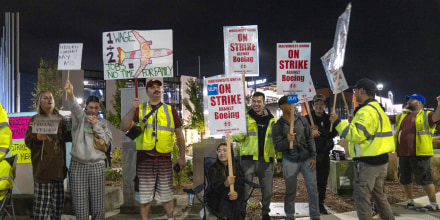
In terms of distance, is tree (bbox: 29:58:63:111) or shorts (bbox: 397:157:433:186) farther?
tree (bbox: 29:58:63:111)

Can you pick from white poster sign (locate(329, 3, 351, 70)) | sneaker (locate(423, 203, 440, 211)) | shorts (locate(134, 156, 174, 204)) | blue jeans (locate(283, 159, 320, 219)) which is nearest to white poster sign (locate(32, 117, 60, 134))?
shorts (locate(134, 156, 174, 204))

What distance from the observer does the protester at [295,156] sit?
5.02m

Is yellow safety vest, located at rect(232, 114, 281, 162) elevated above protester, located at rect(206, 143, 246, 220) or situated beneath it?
elevated above

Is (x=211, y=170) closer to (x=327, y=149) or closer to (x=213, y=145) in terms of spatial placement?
(x=213, y=145)

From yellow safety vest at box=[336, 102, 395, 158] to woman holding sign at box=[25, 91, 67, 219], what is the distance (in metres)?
3.77

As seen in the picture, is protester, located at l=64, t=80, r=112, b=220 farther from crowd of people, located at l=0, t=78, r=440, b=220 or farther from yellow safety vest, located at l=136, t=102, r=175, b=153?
yellow safety vest, located at l=136, t=102, r=175, b=153

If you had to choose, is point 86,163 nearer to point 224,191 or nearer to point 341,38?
point 224,191

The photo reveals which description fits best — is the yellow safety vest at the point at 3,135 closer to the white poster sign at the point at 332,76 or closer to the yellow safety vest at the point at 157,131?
the yellow safety vest at the point at 157,131

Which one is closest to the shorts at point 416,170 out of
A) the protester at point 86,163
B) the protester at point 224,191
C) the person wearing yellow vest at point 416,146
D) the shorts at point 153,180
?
the person wearing yellow vest at point 416,146

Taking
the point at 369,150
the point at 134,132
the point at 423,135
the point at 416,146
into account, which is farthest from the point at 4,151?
the point at 423,135

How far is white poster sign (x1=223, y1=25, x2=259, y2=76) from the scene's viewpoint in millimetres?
5539

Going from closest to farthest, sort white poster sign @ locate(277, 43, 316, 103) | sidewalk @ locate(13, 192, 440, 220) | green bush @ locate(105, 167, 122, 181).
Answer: white poster sign @ locate(277, 43, 316, 103) < sidewalk @ locate(13, 192, 440, 220) < green bush @ locate(105, 167, 122, 181)

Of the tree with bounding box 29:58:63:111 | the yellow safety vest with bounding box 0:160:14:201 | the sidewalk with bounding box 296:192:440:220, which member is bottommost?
the sidewalk with bounding box 296:192:440:220

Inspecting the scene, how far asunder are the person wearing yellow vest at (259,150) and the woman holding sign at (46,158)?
2621mm
